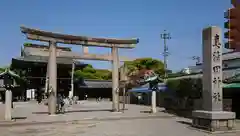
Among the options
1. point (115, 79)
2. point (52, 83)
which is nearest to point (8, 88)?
point (52, 83)

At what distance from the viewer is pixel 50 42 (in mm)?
24391

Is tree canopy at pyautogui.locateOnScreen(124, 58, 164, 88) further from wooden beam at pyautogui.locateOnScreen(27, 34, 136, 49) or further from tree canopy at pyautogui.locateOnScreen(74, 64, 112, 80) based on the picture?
wooden beam at pyautogui.locateOnScreen(27, 34, 136, 49)

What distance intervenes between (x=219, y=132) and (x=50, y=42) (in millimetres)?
15352

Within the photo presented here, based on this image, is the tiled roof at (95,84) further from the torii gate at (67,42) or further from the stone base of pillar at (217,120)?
the stone base of pillar at (217,120)

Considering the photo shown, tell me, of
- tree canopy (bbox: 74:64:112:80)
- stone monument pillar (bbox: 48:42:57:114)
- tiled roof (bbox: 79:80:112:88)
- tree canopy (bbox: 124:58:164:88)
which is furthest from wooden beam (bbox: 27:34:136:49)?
tree canopy (bbox: 74:64:112:80)

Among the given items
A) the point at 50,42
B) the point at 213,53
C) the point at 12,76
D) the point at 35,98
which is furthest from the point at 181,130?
the point at 35,98

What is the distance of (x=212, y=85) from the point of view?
1459 cm

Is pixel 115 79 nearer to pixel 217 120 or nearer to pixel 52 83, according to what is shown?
pixel 52 83

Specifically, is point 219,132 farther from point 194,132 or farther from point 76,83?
point 76,83

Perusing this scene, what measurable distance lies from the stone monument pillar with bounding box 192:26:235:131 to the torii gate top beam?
12.7m

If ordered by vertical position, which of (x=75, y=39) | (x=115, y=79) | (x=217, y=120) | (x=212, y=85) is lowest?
(x=217, y=120)

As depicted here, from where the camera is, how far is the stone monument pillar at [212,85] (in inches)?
557

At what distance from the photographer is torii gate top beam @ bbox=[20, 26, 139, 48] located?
920 inches

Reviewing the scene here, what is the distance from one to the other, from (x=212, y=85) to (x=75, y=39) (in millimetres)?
14069
